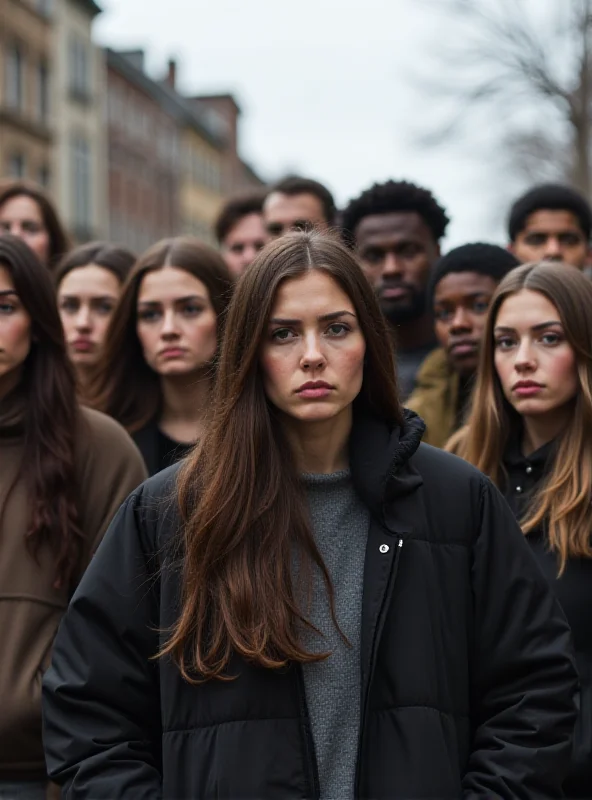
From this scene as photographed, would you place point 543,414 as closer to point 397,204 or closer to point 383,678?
point 383,678

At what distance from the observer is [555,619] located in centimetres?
298

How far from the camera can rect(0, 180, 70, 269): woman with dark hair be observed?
650 centimetres

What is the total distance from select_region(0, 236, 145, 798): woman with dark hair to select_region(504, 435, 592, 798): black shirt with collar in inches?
46.3

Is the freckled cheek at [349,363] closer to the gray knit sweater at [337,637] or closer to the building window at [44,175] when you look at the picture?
the gray knit sweater at [337,637]

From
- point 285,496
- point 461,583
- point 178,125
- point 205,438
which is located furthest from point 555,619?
point 178,125

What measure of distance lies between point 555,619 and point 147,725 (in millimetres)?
974

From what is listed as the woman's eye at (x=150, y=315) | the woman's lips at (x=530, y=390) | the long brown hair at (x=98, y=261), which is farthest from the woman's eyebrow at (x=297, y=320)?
the long brown hair at (x=98, y=261)

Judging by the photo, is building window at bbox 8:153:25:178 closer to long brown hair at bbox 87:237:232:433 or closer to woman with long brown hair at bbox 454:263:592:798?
long brown hair at bbox 87:237:232:433

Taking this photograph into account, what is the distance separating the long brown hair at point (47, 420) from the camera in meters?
3.70

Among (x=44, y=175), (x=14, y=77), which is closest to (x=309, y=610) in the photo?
(x=14, y=77)

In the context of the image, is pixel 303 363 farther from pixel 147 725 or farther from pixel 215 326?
pixel 215 326

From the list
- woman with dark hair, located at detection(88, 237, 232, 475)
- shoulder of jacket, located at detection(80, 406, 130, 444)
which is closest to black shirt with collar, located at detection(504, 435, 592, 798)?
shoulder of jacket, located at detection(80, 406, 130, 444)

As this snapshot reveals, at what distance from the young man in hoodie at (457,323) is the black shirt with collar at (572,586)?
995 mm

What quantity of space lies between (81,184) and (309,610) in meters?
39.2
